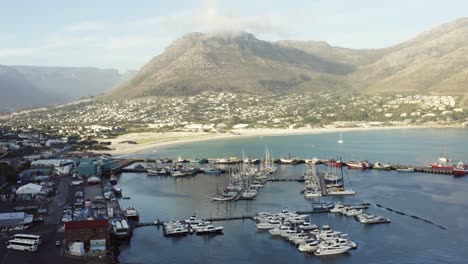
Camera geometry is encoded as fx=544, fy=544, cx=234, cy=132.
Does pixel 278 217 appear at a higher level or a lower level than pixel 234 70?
lower

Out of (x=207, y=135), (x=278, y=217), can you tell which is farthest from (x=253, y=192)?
(x=207, y=135)

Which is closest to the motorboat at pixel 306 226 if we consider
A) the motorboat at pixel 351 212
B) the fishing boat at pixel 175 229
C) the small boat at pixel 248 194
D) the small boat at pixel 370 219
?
the small boat at pixel 370 219

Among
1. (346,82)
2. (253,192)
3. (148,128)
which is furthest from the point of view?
(346,82)

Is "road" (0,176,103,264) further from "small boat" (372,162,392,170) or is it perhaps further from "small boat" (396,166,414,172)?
"small boat" (396,166,414,172)

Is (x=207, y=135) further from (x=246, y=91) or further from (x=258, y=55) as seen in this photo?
(x=258, y=55)

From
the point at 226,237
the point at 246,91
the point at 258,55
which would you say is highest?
the point at 258,55

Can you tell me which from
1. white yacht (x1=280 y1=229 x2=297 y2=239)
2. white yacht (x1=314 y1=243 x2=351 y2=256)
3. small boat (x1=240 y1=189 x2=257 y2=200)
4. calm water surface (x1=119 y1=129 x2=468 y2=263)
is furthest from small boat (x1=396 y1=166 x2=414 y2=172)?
white yacht (x1=314 y1=243 x2=351 y2=256)

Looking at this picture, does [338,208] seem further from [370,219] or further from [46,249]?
[46,249]

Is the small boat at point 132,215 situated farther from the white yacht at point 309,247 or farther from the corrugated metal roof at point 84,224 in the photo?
the white yacht at point 309,247
